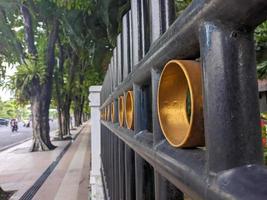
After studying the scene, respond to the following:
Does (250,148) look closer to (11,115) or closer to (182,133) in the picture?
(182,133)

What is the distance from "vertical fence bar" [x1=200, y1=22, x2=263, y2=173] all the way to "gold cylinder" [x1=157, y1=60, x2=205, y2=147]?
0.08 m

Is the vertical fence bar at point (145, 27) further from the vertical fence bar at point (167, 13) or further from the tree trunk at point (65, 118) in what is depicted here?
the tree trunk at point (65, 118)

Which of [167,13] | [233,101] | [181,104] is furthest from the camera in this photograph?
[167,13]

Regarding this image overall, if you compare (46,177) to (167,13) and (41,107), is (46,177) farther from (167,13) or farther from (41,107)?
(167,13)

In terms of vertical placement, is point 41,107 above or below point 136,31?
above

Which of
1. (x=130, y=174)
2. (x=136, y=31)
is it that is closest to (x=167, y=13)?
(x=136, y=31)

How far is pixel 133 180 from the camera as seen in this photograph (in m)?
1.38

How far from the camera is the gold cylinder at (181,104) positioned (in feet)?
1.94

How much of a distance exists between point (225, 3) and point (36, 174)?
892 cm

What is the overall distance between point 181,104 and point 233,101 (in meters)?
0.24

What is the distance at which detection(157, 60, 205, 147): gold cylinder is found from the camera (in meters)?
0.59

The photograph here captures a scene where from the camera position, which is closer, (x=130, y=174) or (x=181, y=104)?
(x=181, y=104)

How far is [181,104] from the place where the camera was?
728 mm

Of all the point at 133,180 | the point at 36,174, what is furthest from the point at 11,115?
the point at 133,180
